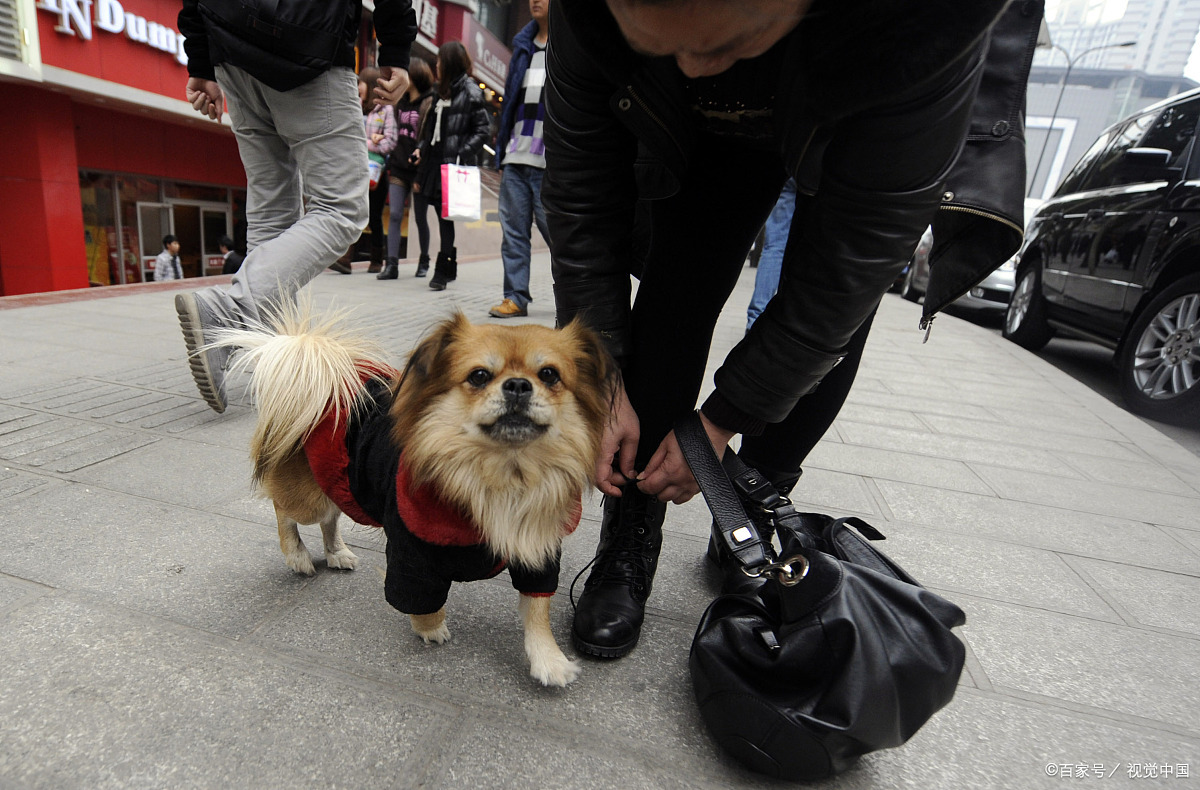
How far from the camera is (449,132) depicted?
6508 mm

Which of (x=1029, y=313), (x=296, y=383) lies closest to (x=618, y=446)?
(x=296, y=383)

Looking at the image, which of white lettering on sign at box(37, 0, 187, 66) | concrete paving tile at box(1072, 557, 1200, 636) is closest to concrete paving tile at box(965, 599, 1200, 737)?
concrete paving tile at box(1072, 557, 1200, 636)

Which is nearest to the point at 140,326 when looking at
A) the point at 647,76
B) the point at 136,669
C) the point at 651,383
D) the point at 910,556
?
the point at 136,669

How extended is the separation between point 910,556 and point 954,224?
1314 mm

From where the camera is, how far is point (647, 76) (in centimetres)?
120

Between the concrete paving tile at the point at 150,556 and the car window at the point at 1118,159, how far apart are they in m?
6.48

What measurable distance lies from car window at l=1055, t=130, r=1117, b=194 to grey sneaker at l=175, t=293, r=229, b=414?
7.09 meters

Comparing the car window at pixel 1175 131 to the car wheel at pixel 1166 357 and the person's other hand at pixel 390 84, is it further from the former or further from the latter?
the person's other hand at pixel 390 84

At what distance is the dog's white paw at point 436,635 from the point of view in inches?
58.3

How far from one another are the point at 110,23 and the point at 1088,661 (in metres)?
12.0

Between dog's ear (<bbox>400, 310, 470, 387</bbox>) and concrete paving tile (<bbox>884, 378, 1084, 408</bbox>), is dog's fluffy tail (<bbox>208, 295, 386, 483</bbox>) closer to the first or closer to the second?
dog's ear (<bbox>400, 310, 470, 387</bbox>)

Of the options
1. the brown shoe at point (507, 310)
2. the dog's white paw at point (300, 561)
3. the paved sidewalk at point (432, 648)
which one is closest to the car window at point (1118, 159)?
the paved sidewalk at point (432, 648)

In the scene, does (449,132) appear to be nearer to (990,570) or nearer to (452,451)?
(452,451)

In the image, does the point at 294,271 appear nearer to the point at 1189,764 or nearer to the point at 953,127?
the point at 953,127
